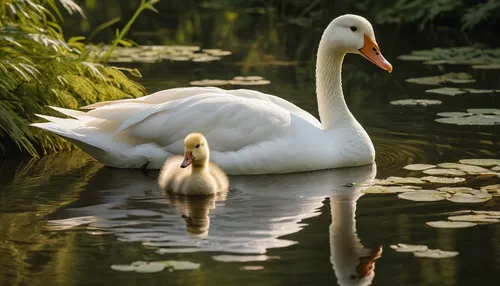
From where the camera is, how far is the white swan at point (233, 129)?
889 cm

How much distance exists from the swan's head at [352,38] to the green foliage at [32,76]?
2.10 metres

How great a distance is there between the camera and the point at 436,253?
6457 mm

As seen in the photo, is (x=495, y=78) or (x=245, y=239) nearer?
(x=245, y=239)

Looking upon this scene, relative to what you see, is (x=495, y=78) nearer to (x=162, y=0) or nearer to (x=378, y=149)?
(x=378, y=149)

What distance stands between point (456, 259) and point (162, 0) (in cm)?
2001

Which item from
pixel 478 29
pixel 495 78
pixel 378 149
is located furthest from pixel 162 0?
pixel 378 149

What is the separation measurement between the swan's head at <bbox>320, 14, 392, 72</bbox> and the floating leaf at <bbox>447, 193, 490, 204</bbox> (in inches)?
73.3

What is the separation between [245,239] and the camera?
22.3ft

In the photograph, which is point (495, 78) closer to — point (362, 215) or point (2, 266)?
point (362, 215)

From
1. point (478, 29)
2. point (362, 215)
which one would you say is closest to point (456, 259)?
point (362, 215)

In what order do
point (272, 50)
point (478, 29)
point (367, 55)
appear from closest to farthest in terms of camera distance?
point (367, 55), point (272, 50), point (478, 29)

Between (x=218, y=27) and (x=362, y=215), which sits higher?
(x=218, y=27)

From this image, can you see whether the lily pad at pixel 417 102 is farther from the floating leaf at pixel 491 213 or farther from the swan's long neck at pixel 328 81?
the floating leaf at pixel 491 213

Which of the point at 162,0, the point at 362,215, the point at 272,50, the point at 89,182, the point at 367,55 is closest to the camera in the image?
the point at 362,215
